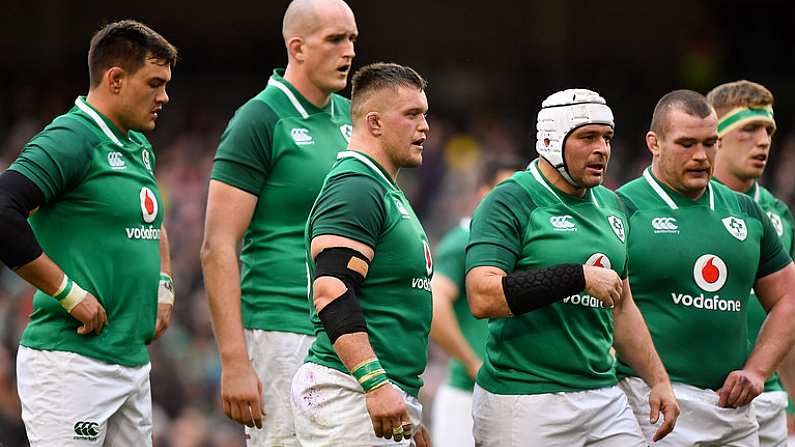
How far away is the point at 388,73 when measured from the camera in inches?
219

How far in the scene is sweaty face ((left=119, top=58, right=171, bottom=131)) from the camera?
590 centimetres

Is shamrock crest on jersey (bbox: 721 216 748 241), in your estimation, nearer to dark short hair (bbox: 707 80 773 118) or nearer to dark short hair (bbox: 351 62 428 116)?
dark short hair (bbox: 707 80 773 118)

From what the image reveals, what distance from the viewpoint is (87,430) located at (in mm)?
5609

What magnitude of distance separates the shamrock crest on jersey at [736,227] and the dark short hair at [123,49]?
281 centimetres

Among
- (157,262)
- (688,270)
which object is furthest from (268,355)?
(688,270)

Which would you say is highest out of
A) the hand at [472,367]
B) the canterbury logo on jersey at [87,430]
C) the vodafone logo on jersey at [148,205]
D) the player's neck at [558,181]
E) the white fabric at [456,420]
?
the player's neck at [558,181]

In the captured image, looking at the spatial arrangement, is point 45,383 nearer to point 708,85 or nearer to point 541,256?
point 541,256

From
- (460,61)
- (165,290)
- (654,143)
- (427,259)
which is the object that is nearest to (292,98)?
(165,290)

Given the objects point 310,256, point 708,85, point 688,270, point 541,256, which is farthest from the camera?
point 708,85

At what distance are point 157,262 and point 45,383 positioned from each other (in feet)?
2.52

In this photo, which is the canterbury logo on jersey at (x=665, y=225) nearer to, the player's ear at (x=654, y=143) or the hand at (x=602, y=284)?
the player's ear at (x=654, y=143)

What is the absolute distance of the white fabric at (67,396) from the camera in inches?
220

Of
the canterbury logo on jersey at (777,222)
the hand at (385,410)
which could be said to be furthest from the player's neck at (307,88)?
the canterbury logo on jersey at (777,222)

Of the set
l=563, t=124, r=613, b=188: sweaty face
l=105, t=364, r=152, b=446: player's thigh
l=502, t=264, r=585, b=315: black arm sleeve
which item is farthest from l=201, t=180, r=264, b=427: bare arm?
l=563, t=124, r=613, b=188: sweaty face
